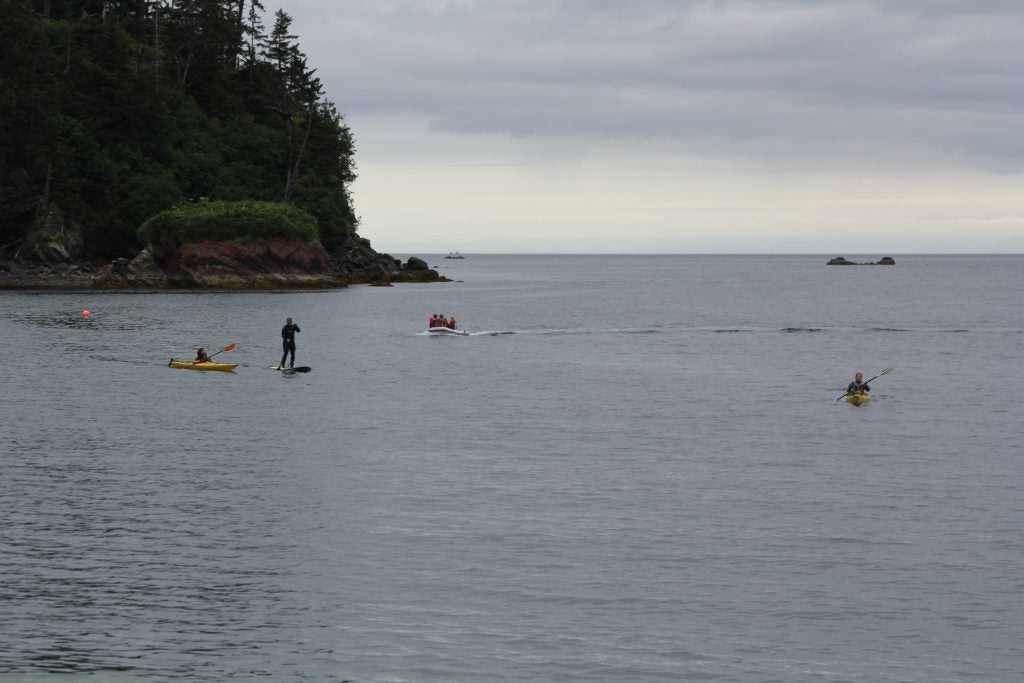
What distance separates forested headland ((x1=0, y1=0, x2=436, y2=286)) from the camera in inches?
5113

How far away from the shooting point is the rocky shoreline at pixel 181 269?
13175cm

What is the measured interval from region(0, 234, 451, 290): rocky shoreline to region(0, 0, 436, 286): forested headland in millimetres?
1958

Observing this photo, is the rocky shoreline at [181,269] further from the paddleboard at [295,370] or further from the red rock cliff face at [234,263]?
the paddleboard at [295,370]

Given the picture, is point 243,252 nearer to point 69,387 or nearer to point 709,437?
point 69,387

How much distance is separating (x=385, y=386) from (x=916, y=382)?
31236 millimetres

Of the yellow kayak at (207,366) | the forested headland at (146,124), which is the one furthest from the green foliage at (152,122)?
the yellow kayak at (207,366)

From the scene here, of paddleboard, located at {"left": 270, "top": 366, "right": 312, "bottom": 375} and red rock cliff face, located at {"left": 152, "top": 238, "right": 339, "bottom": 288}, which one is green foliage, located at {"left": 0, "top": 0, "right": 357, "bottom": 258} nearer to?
red rock cliff face, located at {"left": 152, "top": 238, "right": 339, "bottom": 288}

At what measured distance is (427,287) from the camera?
186 m

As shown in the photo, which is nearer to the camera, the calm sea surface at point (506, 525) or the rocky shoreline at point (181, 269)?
the calm sea surface at point (506, 525)

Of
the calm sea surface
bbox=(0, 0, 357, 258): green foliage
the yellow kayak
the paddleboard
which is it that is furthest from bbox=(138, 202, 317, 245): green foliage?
the paddleboard

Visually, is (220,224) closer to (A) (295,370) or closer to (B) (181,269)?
(B) (181,269)

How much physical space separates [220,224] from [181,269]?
8.71m

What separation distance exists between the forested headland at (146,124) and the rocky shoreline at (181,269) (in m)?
1.96

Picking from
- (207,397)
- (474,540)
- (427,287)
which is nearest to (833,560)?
(474,540)
